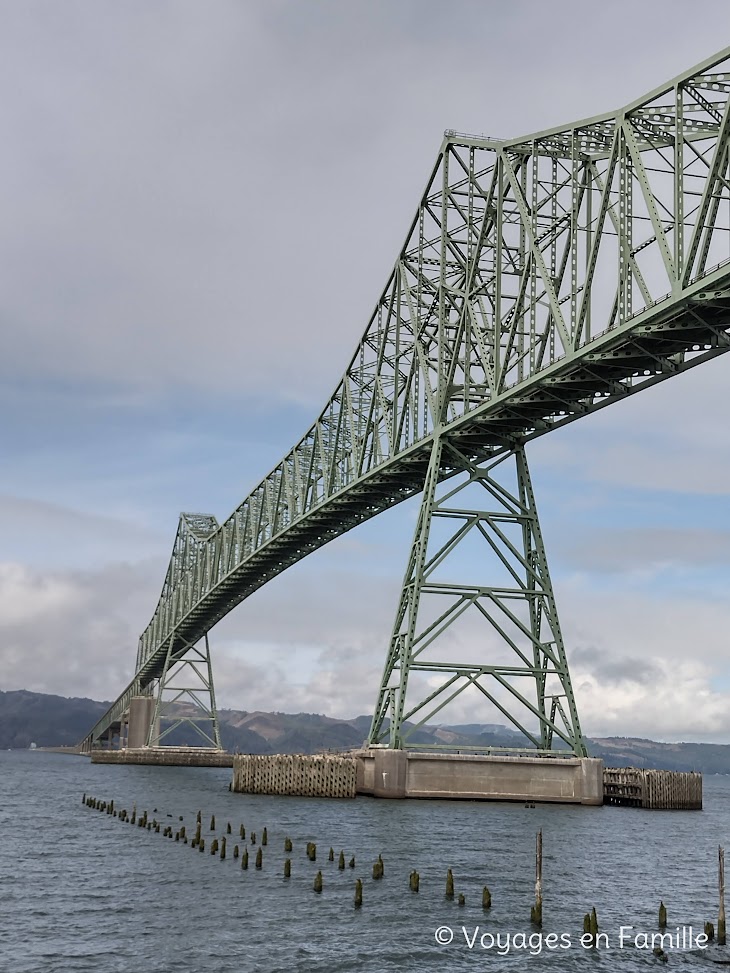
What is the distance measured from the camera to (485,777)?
203ft

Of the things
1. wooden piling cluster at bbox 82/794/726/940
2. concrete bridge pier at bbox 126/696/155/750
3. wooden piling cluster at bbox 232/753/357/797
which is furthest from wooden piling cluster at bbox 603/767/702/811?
concrete bridge pier at bbox 126/696/155/750

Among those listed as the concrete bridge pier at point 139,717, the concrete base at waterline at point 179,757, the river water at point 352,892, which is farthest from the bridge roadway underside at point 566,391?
the concrete bridge pier at point 139,717

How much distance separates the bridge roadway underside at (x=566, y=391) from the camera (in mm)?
46062

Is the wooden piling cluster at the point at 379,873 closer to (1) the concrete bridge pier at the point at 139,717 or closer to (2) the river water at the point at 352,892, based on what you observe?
(2) the river water at the point at 352,892

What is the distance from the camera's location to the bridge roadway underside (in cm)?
4606

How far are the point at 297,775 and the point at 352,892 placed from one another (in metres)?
35.8

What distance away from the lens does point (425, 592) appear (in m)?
64.1

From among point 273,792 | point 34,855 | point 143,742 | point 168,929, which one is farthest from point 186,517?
point 168,929

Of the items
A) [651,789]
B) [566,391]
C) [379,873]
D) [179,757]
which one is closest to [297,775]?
[651,789]

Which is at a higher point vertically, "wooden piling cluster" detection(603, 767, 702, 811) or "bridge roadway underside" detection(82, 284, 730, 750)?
"bridge roadway underside" detection(82, 284, 730, 750)

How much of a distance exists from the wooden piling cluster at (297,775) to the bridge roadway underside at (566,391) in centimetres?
1760

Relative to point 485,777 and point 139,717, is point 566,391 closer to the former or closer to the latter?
point 485,777

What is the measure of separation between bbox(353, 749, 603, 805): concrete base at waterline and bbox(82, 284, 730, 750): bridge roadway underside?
54.4 feet

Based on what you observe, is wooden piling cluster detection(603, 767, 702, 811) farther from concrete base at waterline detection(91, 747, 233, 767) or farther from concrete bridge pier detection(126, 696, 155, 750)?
concrete bridge pier detection(126, 696, 155, 750)
